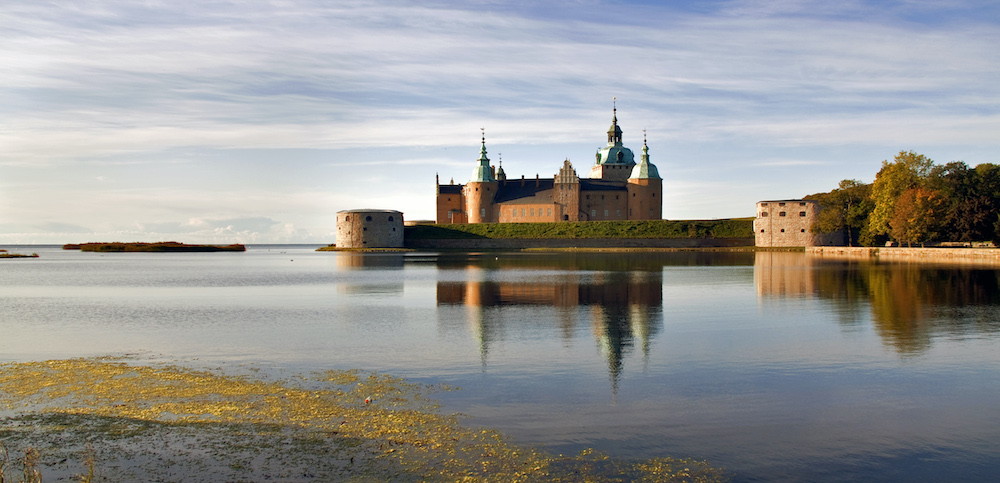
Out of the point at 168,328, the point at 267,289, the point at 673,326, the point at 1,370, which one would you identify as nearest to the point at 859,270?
the point at 673,326

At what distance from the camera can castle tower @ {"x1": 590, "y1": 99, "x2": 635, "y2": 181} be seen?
102062 mm

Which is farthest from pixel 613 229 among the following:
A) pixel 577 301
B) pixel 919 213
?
pixel 577 301

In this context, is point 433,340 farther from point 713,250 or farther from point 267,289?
point 713,250

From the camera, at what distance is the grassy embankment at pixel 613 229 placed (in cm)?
8412

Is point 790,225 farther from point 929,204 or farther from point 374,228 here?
point 374,228

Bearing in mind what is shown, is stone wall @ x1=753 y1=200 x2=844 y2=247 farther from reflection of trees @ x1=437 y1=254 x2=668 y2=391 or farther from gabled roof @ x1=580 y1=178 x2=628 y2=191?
reflection of trees @ x1=437 y1=254 x2=668 y2=391

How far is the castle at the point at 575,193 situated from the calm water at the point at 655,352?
63846 mm

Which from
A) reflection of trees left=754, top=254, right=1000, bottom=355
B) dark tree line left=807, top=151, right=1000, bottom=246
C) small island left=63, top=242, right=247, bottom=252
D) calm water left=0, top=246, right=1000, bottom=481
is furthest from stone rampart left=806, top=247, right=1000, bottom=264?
small island left=63, top=242, right=247, bottom=252

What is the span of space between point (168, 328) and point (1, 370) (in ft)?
19.1

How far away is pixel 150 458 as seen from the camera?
8180 millimetres

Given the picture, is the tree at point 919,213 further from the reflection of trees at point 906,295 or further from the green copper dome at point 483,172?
the green copper dome at point 483,172

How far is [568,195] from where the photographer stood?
94.8 m

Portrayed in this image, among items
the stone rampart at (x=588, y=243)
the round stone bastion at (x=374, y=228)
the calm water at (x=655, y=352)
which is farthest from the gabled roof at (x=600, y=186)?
the calm water at (x=655, y=352)

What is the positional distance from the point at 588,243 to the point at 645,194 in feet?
47.5
